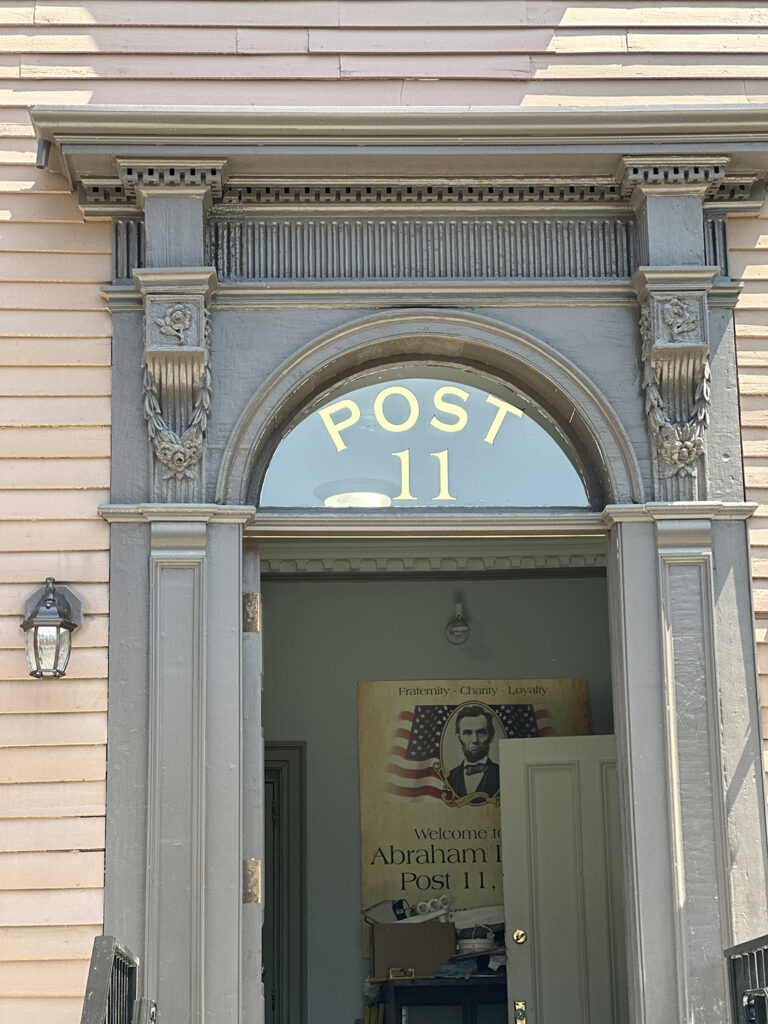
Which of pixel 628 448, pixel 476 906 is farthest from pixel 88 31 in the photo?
pixel 476 906

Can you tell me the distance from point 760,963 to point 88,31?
4.94 m

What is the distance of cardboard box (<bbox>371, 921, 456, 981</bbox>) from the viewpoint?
964 cm

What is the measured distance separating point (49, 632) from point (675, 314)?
3.01 metres

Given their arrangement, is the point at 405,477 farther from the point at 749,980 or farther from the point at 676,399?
the point at 749,980

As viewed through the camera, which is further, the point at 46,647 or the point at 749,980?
the point at 46,647

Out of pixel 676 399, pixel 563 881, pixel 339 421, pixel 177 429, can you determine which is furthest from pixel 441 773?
pixel 177 429

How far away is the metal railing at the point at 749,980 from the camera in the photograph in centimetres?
474

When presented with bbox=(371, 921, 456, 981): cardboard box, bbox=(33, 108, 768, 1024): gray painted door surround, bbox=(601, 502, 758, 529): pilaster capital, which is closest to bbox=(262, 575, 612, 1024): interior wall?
bbox=(371, 921, 456, 981): cardboard box

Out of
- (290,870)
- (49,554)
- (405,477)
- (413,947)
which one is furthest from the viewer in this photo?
(290,870)

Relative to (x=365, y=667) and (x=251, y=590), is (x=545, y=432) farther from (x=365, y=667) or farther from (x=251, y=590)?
(x=365, y=667)

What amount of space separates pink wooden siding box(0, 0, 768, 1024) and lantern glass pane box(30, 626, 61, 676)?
13cm

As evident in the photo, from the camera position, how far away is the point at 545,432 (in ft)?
20.8

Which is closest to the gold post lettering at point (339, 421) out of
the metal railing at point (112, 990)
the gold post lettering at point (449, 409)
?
the gold post lettering at point (449, 409)

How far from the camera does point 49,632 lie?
562cm
